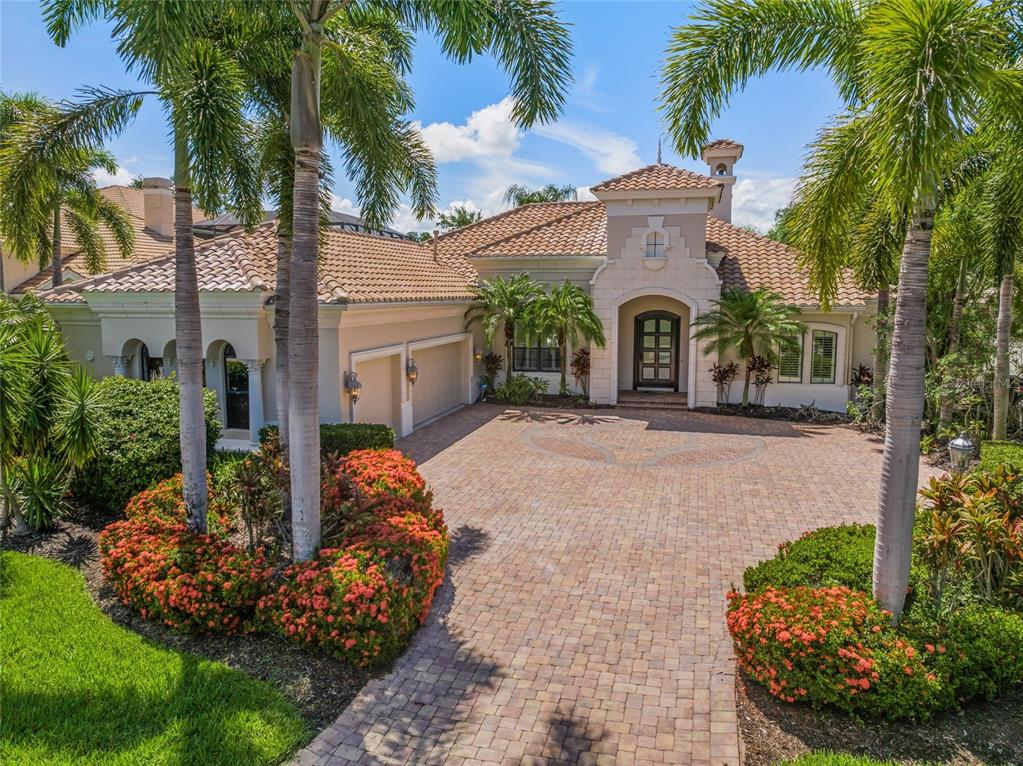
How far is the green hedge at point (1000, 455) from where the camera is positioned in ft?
37.6

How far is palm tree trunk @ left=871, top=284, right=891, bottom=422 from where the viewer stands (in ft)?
55.5

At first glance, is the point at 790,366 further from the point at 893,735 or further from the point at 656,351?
the point at 893,735

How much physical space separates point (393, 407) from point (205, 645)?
10287 millimetres

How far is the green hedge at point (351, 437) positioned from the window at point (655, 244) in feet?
36.6

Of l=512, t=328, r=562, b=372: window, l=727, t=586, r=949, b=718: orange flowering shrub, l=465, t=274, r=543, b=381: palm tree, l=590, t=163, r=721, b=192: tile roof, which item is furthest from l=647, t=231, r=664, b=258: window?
l=727, t=586, r=949, b=718: orange flowering shrub

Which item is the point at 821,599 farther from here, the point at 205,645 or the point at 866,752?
the point at 205,645

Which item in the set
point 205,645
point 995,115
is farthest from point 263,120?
point 995,115

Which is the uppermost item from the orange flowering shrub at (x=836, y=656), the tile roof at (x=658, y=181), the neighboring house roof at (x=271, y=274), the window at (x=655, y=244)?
the tile roof at (x=658, y=181)

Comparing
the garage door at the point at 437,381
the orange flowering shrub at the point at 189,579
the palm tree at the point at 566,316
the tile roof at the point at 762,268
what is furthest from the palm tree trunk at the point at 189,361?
the tile roof at the point at 762,268

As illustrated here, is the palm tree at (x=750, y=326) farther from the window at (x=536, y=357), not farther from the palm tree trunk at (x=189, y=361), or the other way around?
the palm tree trunk at (x=189, y=361)

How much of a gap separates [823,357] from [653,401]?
17.3ft

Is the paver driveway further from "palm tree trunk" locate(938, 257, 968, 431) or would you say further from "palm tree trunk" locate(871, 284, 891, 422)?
"palm tree trunk" locate(938, 257, 968, 431)

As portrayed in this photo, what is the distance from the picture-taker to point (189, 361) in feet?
28.6

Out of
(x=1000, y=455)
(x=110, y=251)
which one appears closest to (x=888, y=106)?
(x=1000, y=455)
